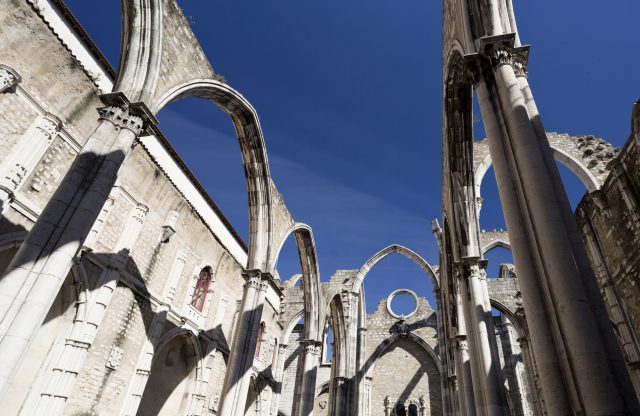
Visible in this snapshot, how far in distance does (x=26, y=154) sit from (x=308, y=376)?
1214 centimetres

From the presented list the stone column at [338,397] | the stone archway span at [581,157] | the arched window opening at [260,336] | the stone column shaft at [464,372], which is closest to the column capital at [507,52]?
the stone column shaft at [464,372]

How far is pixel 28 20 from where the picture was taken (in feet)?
26.6

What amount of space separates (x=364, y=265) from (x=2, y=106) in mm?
17514

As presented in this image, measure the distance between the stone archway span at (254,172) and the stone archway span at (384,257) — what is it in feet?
34.6

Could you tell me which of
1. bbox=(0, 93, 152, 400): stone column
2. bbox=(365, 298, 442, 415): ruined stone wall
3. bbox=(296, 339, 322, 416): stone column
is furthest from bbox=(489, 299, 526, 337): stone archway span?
bbox=(0, 93, 152, 400): stone column

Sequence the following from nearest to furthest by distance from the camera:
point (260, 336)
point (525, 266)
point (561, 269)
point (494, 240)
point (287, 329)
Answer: point (561, 269)
point (525, 266)
point (260, 336)
point (494, 240)
point (287, 329)

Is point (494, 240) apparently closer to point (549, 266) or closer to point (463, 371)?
point (463, 371)

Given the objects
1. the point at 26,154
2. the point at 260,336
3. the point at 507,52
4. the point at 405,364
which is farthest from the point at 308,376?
the point at 507,52

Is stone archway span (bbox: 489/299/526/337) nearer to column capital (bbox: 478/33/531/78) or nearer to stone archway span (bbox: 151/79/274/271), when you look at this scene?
stone archway span (bbox: 151/79/274/271)

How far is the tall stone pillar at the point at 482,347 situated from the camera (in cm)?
828

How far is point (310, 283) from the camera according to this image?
1695 cm

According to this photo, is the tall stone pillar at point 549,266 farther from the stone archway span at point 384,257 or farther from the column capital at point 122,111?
the stone archway span at point 384,257

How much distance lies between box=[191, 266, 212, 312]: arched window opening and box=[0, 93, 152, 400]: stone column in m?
9.43

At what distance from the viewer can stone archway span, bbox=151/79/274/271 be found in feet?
34.7
